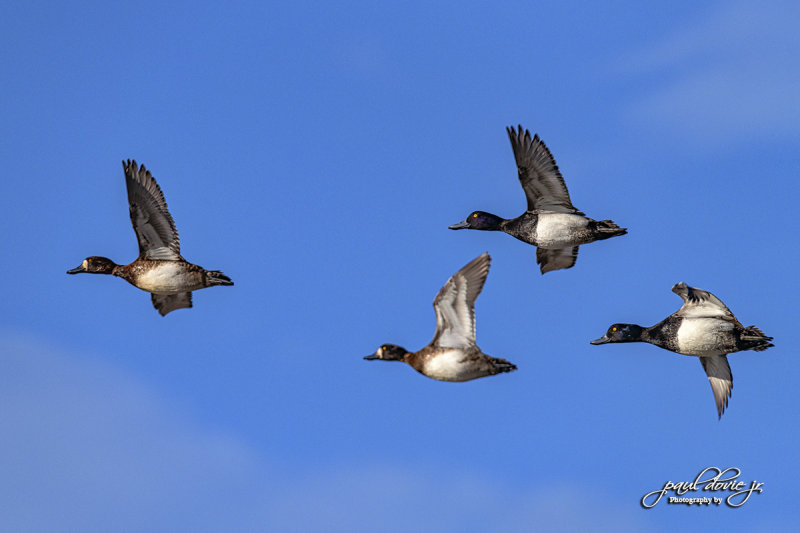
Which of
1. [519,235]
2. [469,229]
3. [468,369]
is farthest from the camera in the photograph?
[469,229]

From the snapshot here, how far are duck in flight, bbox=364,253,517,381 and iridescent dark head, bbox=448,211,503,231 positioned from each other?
5956 mm

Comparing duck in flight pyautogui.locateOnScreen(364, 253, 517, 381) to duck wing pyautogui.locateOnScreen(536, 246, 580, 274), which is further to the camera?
duck wing pyautogui.locateOnScreen(536, 246, 580, 274)

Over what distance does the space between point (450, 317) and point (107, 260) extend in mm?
8810

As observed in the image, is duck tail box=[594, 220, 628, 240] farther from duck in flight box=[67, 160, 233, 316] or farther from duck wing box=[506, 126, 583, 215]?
duck in flight box=[67, 160, 233, 316]

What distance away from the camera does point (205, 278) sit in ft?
79.5

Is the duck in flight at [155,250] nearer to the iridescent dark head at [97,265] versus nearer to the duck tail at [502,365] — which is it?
the iridescent dark head at [97,265]

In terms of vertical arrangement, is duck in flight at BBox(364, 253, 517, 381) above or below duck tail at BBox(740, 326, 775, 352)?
below

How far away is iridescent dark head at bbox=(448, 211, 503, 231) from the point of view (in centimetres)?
2672

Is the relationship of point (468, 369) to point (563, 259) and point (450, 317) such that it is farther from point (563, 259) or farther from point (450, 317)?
point (563, 259)

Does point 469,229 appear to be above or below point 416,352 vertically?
above

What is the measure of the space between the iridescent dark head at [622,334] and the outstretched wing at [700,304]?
60.0 inches

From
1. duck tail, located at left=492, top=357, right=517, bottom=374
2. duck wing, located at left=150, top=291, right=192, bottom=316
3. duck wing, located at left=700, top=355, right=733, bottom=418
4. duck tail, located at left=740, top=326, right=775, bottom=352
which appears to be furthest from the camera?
duck wing, located at left=150, top=291, right=192, bottom=316

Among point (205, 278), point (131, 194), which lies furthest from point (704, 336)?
point (131, 194)

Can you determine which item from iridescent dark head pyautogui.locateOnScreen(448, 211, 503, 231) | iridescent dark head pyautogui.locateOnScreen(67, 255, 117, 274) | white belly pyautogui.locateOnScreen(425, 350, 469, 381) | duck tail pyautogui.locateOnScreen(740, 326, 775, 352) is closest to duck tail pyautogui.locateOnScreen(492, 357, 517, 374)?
white belly pyautogui.locateOnScreen(425, 350, 469, 381)
